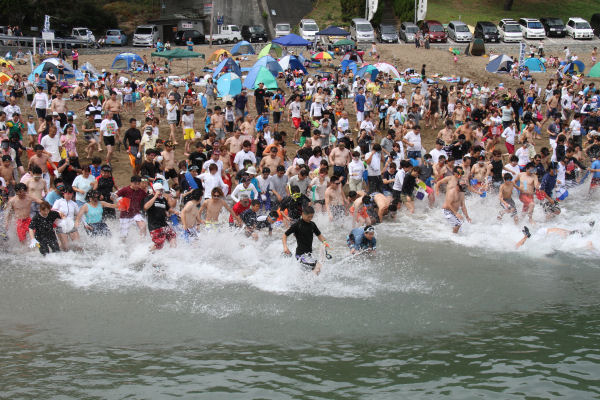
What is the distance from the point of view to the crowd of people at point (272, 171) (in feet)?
38.0

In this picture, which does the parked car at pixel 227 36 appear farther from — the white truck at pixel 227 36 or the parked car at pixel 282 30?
the parked car at pixel 282 30

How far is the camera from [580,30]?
41.6 m

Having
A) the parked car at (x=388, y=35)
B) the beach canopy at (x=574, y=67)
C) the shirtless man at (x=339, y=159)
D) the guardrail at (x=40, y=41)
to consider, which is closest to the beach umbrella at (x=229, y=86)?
the shirtless man at (x=339, y=159)

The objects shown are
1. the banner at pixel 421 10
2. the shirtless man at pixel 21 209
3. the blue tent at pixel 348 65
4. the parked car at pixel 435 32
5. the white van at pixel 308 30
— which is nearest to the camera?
the shirtless man at pixel 21 209

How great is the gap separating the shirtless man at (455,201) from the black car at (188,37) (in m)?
32.3

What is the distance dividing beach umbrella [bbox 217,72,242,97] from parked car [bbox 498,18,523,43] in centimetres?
2562

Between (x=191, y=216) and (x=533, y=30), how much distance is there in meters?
35.8

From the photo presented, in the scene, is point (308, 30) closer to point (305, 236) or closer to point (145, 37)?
point (145, 37)

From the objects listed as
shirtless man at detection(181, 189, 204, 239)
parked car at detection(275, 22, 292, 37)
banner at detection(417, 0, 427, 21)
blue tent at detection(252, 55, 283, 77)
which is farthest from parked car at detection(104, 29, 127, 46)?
shirtless man at detection(181, 189, 204, 239)

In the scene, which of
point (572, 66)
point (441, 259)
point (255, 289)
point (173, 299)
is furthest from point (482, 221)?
point (572, 66)

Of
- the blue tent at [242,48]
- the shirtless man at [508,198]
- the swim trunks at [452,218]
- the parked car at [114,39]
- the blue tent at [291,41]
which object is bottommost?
the swim trunks at [452,218]

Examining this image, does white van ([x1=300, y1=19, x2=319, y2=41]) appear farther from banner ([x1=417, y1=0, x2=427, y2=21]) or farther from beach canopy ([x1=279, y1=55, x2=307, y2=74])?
beach canopy ([x1=279, y1=55, x2=307, y2=74])

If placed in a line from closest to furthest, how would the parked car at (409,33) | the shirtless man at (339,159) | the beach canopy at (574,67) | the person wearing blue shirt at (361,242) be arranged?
the person wearing blue shirt at (361,242) < the shirtless man at (339,159) < the beach canopy at (574,67) < the parked car at (409,33)

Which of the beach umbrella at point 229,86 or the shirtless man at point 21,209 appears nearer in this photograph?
the shirtless man at point 21,209
